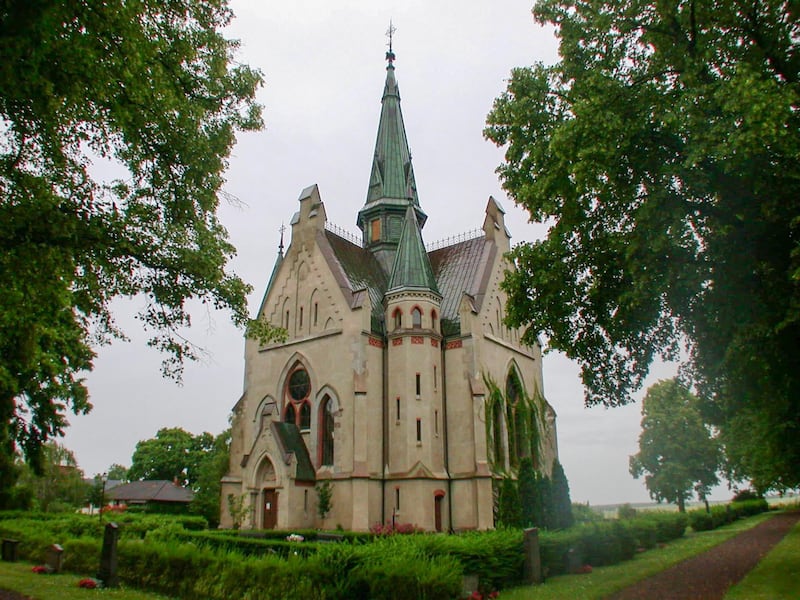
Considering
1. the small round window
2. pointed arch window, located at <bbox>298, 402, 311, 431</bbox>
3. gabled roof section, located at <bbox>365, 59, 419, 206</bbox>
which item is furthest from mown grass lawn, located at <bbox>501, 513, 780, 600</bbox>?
gabled roof section, located at <bbox>365, 59, 419, 206</bbox>

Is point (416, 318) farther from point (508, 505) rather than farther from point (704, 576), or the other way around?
point (704, 576)

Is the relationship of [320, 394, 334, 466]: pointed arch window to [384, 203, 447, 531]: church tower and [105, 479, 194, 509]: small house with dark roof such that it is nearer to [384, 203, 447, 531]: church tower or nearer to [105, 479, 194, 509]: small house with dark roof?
[384, 203, 447, 531]: church tower

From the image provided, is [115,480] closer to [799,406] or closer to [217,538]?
[217,538]

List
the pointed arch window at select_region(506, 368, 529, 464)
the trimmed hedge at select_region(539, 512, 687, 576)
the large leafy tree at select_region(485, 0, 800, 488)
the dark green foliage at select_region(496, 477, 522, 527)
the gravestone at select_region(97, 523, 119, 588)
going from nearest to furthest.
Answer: the large leafy tree at select_region(485, 0, 800, 488), the gravestone at select_region(97, 523, 119, 588), the trimmed hedge at select_region(539, 512, 687, 576), the dark green foliage at select_region(496, 477, 522, 527), the pointed arch window at select_region(506, 368, 529, 464)

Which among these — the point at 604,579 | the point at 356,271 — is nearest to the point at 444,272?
the point at 356,271

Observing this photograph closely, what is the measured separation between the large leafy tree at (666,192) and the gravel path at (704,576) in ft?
14.8

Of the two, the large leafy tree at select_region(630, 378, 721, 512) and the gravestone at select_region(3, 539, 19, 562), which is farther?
the large leafy tree at select_region(630, 378, 721, 512)

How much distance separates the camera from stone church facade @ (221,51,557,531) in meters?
28.4

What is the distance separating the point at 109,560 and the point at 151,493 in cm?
5103

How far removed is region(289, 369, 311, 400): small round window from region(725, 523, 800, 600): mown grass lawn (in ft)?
68.7

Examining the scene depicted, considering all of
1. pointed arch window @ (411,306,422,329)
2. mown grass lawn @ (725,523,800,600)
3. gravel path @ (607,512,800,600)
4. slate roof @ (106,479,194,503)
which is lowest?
gravel path @ (607,512,800,600)

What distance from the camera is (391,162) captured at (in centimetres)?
4134

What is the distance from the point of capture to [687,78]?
13789mm

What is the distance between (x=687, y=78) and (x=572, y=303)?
20.9ft
